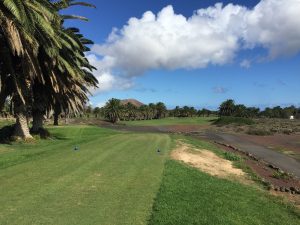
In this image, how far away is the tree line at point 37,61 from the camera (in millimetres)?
21094

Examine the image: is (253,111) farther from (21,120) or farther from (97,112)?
(21,120)

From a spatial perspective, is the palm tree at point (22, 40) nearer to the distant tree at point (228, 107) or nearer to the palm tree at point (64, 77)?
the palm tree at point (64, 77)

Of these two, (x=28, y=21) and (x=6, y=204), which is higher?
(x=28, y=21)

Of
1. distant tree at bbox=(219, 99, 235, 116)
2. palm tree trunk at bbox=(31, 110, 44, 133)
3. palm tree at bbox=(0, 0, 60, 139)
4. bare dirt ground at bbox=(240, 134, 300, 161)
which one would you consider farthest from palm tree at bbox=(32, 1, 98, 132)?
distant tree at bbox=(219, 99, 235, 116)

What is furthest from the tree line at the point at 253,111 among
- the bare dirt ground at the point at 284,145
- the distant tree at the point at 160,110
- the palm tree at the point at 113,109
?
the bare dirt ground at the point at 284,145

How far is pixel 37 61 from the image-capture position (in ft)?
81.8

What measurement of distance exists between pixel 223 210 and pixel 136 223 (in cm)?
300

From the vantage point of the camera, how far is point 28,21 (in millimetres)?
20484

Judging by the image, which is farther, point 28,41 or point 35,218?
point 28,41

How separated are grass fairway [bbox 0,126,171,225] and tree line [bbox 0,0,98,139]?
6767 mm

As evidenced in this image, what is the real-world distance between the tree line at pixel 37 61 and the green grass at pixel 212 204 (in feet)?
37.7

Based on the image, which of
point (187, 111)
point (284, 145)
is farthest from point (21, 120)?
point (187, 111)

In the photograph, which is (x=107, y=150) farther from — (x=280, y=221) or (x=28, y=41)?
(x=280, y=221)

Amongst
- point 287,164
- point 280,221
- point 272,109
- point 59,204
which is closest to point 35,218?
point 59,204
